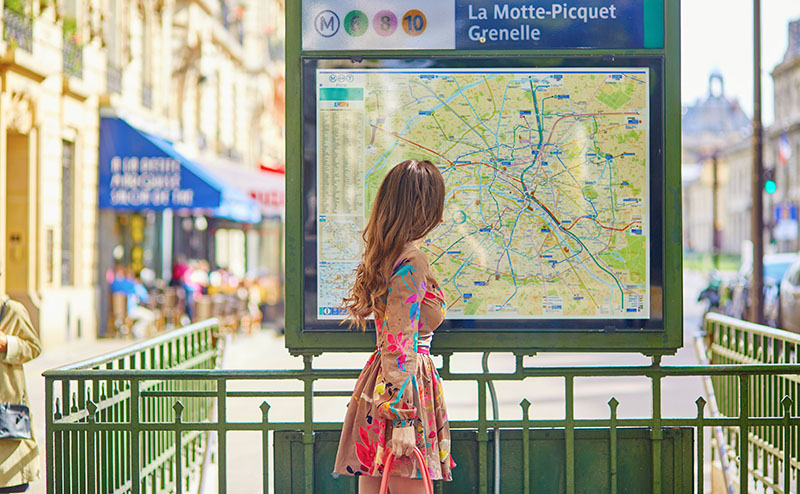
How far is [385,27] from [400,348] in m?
1.63

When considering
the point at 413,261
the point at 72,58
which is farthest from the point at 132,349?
the point at 72,58

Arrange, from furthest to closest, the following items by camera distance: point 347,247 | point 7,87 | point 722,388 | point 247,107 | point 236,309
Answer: point 247,107 < point 236,309 < point 7,87 < point 722,388 < point 347,247

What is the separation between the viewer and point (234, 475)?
8164 millimetres

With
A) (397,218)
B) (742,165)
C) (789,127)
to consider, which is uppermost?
(789,127)

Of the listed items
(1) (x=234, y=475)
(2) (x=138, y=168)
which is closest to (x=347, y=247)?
(1) (x=234, y=475)

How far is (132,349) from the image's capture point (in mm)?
5496

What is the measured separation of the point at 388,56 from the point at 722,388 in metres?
3.55

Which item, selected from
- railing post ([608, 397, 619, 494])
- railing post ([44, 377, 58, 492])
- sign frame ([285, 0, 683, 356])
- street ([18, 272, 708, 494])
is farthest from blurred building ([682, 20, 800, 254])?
railing post ([44, 377, 58, 492])

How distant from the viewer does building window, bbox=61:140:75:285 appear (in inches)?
767

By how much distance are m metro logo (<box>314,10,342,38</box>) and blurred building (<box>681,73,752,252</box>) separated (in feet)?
350

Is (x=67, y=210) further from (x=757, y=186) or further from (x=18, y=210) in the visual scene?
(x=757, y=186)

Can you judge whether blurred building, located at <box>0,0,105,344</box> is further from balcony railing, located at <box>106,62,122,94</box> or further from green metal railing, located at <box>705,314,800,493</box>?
green metal railing, located at <box>705,314,800,493</box>

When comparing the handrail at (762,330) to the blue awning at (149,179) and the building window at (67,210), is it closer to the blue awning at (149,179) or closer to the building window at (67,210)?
the blue awning at (149,179)

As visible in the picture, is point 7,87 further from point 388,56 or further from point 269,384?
point 388,56
